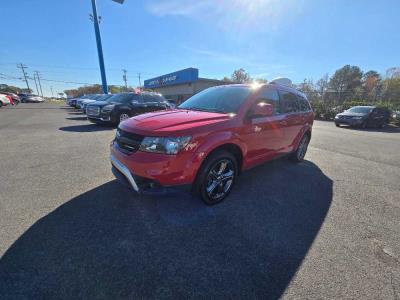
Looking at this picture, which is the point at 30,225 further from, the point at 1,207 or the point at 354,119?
the point at 354,119

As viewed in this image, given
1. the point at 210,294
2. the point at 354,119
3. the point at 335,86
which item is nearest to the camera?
the point at 210,294

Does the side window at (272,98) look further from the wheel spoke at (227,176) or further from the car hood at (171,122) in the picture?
the wheel spoke at (227,176)

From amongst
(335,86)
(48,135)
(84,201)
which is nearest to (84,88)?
(335,86)

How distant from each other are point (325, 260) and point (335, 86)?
6805 cm

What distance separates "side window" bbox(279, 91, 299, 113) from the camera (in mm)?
4200

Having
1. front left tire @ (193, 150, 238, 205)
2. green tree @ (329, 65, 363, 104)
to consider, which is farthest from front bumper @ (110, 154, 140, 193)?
green tree @ (329, 65, 363, 104)

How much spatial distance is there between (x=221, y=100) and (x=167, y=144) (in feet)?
5.29

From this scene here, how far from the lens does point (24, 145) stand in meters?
6.08

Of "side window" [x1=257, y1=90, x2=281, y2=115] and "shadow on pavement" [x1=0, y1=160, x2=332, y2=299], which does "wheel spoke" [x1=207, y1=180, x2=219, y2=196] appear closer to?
"shadow on pavement" [x1=0, y1=160, x2=332, y2=299]

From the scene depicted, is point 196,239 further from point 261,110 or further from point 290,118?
point 290,118

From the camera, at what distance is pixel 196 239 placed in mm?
2418

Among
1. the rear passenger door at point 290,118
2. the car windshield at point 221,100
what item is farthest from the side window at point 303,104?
the car windshield at point 221,100

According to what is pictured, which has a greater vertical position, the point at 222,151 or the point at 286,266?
the point at 222,151

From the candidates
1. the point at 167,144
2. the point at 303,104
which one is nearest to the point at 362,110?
the point at 303,104
